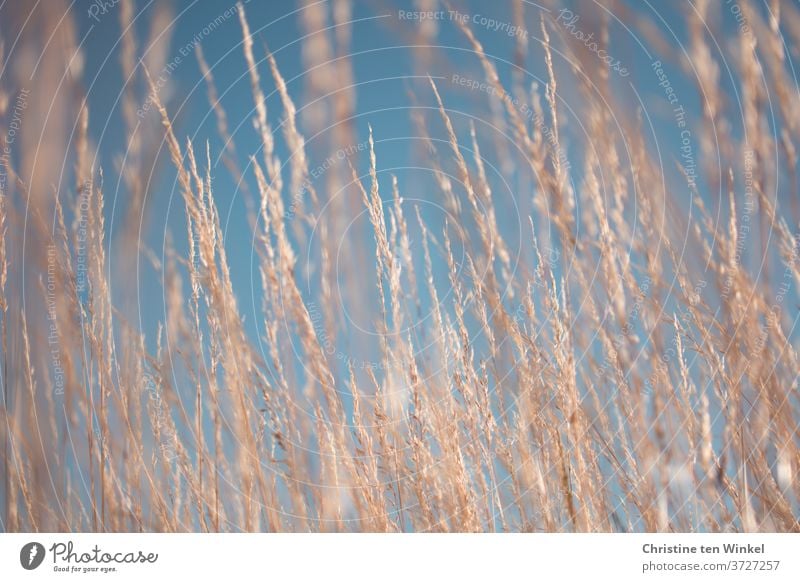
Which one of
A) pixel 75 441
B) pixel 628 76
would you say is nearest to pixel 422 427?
pixel 75 441

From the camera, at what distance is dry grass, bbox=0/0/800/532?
1.64m

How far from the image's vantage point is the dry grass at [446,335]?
1643mm

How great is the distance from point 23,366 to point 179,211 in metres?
0.59

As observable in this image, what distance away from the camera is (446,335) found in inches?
71.4

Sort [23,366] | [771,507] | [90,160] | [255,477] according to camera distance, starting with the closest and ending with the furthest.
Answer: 1. [771,507]
2. [255,477]
3. [23,366]
4. [90,160]

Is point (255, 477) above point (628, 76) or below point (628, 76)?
below

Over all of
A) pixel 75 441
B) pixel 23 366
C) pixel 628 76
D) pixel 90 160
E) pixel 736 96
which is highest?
pixel 90 160

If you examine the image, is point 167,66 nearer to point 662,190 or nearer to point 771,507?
point 662,190

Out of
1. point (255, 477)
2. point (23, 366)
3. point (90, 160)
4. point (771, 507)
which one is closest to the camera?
point (771, 507)

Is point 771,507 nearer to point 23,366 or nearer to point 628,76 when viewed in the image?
point 628,76

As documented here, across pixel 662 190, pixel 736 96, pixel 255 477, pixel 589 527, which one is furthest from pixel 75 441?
pixel 736 96

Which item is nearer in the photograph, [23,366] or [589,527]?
[589,527]

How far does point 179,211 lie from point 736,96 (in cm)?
150

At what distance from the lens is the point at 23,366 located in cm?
193
